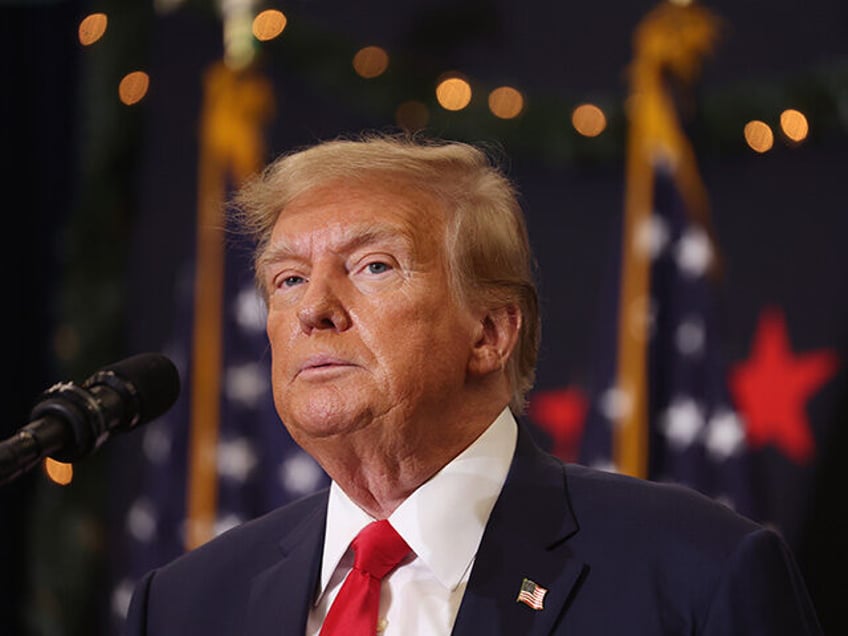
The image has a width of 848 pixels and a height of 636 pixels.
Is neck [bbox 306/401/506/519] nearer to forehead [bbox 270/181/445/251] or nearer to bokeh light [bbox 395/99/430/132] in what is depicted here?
forehead [bbox 270/181/445/251]

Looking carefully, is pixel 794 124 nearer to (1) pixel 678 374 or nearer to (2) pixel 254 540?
(1) pixel 678 374

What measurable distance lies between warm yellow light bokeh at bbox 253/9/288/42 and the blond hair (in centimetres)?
240

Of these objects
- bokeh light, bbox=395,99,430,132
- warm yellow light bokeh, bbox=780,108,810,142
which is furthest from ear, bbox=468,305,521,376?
bokeh light, bbox=395,99,430,132

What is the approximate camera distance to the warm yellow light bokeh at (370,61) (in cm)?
433

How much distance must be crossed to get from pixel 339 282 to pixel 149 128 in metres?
3.16

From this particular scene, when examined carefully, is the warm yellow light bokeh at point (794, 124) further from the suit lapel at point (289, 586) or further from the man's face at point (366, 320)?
the suit lapel at point (289, 586)

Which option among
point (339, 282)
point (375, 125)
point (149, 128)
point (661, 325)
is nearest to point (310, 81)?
point (375, 125)

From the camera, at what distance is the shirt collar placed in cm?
175

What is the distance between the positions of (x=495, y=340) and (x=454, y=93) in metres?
2.46

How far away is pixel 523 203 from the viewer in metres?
4.17

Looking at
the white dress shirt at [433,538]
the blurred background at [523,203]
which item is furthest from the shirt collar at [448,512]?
the blurred background at [523,203]

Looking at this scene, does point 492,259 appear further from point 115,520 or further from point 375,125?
point 115,520

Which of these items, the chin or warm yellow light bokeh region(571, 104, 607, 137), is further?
warm yellow light bokeh region(571, 104, 607, 137)

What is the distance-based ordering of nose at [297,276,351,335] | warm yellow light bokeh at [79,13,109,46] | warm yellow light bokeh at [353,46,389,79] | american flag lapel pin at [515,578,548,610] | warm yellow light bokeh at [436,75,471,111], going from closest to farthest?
american flag lapel pin at [515,578,548,610] → nose at [297,276,351,335] → warm yellow light bokeh at [436,75,471,111] → warm yellow light bokeh at [353,46,389,79] → warm yellow light bokeh at [79,13,109,46]
